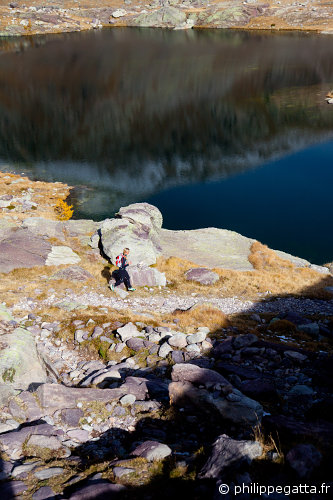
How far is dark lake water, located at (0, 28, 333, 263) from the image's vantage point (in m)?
54.8

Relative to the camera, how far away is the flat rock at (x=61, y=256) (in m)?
31.3

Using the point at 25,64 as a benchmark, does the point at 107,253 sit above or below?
below

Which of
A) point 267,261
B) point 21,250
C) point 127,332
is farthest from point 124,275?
point 267,261

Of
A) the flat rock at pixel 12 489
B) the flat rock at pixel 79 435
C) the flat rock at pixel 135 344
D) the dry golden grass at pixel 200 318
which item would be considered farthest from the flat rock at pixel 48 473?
the dry golden grass at pixel 200 318

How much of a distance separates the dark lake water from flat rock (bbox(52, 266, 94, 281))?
2268 cm

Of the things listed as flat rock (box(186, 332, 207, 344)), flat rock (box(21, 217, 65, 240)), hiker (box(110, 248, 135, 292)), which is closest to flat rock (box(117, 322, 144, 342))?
flat rock (box(186, 332, 207, 344))

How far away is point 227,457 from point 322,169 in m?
64.2

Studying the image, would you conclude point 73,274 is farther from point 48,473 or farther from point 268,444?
point 268,444

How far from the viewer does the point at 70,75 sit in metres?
131

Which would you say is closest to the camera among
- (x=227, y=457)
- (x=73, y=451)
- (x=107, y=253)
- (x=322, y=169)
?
(x=227, y=457)

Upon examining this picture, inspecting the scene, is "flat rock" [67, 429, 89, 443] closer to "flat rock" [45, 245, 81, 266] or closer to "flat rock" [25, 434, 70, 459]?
"flat rock" [25, 434, 70, 459]

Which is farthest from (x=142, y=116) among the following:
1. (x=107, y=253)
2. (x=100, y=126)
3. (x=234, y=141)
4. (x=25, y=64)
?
(x=25, y=64)

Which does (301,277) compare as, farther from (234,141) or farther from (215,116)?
(215,116)

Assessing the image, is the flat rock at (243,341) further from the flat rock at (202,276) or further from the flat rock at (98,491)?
the flat rock at (202,276)
